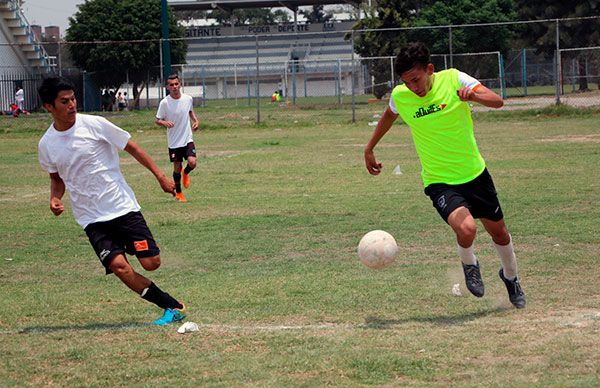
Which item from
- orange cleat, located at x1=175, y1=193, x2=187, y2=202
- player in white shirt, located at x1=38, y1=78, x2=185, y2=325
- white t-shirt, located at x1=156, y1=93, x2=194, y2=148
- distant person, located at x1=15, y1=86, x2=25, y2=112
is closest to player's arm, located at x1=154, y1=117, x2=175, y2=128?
white t-shirt, located at x1=156, y1=93, x2=194, y2=148

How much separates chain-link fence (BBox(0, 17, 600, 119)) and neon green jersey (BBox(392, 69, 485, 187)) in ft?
75.4

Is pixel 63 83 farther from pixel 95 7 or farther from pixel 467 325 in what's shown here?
pixel 95 7

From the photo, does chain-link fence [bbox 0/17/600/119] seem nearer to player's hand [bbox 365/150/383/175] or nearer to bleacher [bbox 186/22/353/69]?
bleacher [bbox 186/22/353/69]

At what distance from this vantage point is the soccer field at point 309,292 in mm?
5703

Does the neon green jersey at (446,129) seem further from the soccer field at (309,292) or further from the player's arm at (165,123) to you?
the player's arm at (165,123)

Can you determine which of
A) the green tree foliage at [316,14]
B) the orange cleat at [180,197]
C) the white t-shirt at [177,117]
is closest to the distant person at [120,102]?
the white t-shirt at [177,117]

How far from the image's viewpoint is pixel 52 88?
22.6 ft

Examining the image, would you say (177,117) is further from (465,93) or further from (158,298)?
(465,93)

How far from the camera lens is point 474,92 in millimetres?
6910

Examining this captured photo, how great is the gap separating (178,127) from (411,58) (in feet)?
32.3

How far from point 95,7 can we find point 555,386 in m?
55.2

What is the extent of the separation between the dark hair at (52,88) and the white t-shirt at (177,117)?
923cm

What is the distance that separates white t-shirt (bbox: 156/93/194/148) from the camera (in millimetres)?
16234

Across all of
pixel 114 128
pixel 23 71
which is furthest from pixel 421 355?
pixel 23 71
